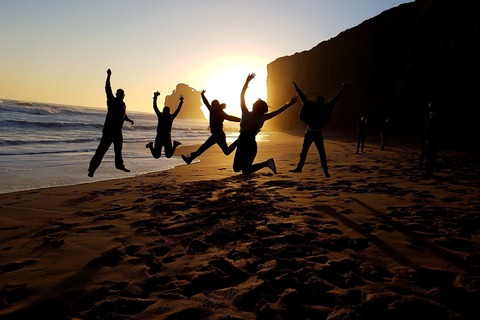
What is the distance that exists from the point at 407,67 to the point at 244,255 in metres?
27.9

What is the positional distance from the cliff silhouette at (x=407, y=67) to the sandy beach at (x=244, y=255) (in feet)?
18.3

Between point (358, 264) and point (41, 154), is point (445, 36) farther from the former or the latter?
point (41, 154)

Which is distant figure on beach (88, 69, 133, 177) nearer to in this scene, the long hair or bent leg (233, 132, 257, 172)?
bent leg (233, 132, 257, 172)

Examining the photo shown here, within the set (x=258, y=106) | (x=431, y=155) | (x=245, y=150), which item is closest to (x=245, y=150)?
(x=245, y=150)

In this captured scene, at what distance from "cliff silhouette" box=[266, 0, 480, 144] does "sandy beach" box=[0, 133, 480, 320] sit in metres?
5.56

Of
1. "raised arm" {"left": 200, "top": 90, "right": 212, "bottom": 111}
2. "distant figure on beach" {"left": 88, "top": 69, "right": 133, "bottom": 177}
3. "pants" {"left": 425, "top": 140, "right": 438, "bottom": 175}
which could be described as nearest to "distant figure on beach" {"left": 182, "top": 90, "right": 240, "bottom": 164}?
"raised arm" {"left": 200, "top": 90, "right": 212, "bottom": 111}

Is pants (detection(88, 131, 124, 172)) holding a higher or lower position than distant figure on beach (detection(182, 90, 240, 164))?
lower

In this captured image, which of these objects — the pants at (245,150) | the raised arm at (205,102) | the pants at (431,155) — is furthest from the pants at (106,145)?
the pants at (431,155)

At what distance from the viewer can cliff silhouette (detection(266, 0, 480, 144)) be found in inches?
766

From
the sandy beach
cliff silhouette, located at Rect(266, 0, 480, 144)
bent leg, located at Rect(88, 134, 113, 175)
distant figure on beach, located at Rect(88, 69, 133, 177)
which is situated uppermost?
cliff silhouette, located at Rect(266, 0, 480, 144)

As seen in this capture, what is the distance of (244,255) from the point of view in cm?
332

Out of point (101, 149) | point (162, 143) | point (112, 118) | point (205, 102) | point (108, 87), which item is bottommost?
point (101, 149)

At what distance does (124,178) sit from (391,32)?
99.7ft

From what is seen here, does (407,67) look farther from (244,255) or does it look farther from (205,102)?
(244,255)
